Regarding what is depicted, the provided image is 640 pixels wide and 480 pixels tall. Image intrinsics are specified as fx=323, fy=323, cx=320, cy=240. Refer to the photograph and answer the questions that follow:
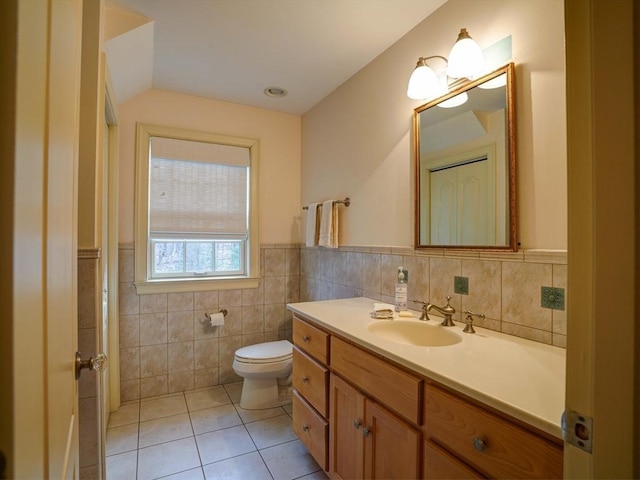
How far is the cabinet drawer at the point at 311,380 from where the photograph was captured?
1621mm

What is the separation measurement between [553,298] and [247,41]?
212 centimetres

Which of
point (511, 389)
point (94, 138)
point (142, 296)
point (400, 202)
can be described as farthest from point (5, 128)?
point (142, 296)

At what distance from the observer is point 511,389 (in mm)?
863

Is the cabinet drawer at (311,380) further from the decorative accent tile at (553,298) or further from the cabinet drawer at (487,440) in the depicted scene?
the decorative accent tile at (553,298)

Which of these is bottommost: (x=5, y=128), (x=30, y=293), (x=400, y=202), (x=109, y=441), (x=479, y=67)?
(x=109, y=441)

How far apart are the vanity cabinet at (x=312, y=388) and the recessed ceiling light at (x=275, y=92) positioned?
185 centimetres

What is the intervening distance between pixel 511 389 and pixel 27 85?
1110mm

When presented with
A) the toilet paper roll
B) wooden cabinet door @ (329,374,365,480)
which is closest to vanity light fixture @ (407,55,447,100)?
wooden cabinet door @ (329,374,365,480)

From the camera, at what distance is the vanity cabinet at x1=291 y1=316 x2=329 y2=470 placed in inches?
63.6

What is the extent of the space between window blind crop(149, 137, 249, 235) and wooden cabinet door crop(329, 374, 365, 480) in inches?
71.7

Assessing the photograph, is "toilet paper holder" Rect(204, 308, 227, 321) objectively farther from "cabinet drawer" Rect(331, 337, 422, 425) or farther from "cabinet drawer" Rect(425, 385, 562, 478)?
"cabinet drawer" Rect(425, 385, 562, 478)

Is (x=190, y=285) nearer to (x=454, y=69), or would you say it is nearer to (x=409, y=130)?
(x=409, y=130)

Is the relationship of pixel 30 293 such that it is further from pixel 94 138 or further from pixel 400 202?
pixel 400 202

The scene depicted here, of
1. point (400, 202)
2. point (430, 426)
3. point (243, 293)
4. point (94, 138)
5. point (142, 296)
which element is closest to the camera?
point (430, 426)
